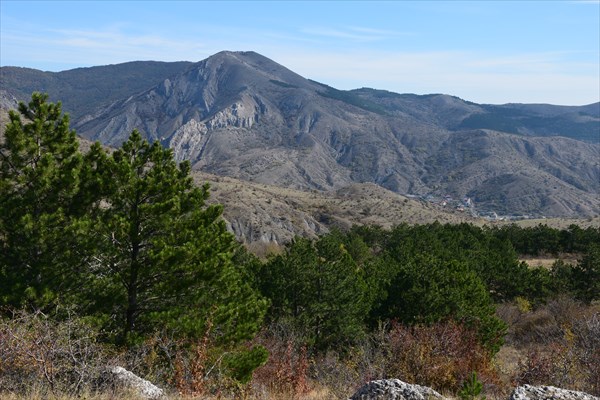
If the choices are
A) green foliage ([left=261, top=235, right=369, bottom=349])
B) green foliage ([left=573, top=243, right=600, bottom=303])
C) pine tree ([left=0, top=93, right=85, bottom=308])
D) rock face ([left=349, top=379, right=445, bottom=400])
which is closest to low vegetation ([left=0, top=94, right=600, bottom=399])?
pine tree ([left=0, top=93, right=85, bottom=308])

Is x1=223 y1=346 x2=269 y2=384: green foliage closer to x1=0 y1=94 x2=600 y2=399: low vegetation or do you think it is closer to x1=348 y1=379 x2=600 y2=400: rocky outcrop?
x1=0 y1=94 x2=600 y2=399: low vegetation

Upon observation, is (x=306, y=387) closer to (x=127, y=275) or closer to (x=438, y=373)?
(x=438, y=373)

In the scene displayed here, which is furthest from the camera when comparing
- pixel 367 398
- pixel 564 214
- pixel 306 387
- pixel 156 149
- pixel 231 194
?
pixel 564 214

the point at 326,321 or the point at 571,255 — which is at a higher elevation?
the point at 326,321

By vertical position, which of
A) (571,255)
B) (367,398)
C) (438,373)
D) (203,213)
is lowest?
(571,255)

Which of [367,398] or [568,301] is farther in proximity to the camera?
[568,301]

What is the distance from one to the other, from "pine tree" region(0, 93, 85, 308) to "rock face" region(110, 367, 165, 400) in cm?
499

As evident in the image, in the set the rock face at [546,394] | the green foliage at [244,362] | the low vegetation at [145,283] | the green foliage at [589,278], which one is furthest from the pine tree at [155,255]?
the green foliage at [589,278]

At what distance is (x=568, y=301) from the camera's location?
123 feet

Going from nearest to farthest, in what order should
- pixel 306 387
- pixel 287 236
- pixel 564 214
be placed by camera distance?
1. pixel 306 387
2. pixel 287 236
3. pixel 564 214

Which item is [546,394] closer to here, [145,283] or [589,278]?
[145,283]

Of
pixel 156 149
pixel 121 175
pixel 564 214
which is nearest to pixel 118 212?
pixel 121 175

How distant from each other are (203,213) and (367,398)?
29.0ft

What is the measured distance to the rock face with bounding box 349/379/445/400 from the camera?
8531 millimetres
